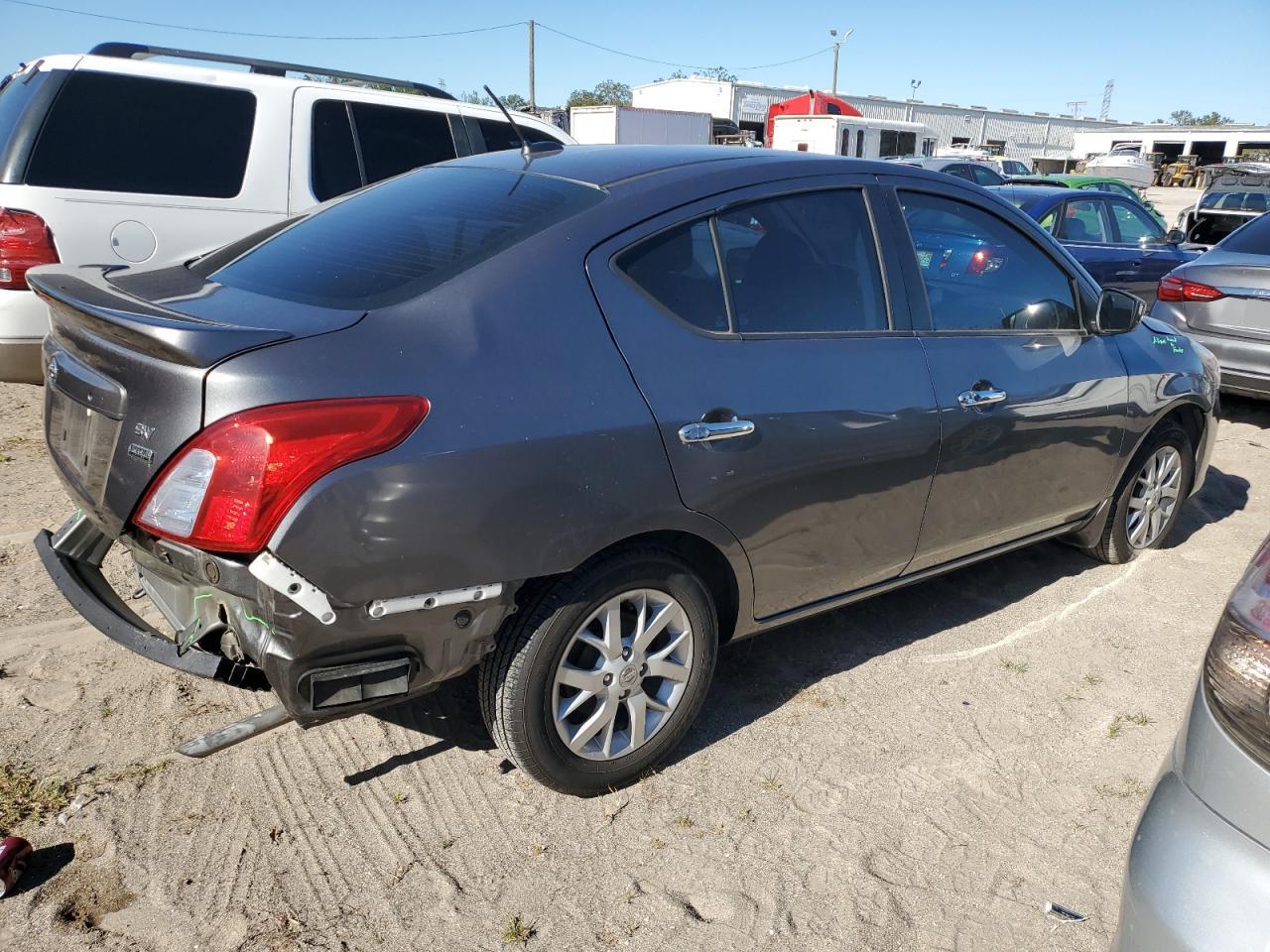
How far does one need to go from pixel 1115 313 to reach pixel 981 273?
2.43 feet

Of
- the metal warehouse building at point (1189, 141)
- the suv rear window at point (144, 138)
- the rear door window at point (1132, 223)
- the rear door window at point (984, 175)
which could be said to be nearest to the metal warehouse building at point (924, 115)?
the metal warehouse building at point (1189, 141)

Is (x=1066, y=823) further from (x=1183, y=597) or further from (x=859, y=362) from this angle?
(x=1183, y=597)

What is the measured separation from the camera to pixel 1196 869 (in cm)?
158

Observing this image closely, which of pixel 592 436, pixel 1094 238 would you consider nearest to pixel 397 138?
pixel 592 436

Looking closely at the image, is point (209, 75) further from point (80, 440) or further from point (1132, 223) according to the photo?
point (1132, 223)

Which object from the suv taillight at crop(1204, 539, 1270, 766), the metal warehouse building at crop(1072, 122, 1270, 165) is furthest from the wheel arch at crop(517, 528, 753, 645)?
the metal warehouse building at crop(1072, 122, 1270, 165)

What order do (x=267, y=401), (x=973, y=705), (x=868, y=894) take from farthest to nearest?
1. (x=973, y=705)
2. (x=868, y=894)
3. (x=267, y=401)

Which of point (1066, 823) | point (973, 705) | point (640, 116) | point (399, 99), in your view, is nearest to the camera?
point (1066, 823)

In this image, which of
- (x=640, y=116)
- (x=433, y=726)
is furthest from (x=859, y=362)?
(x=640, y=116)

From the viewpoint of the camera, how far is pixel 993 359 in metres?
3.59

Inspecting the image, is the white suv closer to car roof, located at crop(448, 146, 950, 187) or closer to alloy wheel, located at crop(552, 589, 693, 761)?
car roof, located at crop(448, 146, 950, 187)

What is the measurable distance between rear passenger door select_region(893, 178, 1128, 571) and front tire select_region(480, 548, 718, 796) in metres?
1.11

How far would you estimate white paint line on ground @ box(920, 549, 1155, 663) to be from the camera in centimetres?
377

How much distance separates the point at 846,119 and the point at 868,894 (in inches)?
1232
